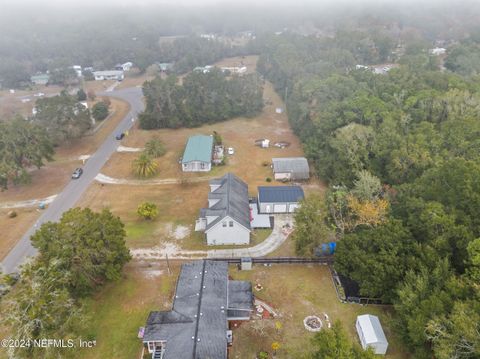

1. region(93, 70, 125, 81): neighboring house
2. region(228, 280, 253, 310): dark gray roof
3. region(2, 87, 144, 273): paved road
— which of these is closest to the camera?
region(228, 280, 253, 310): dark gray roof

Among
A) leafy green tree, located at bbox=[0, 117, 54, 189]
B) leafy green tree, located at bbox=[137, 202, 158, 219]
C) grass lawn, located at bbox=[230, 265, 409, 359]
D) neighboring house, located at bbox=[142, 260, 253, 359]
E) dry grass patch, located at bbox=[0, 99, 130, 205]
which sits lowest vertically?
dry grass patch, located at bbox=[0, 99, 130, 205]

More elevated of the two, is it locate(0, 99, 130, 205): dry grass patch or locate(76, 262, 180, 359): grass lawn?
locate(76, 262, 180, 359): grass lawn

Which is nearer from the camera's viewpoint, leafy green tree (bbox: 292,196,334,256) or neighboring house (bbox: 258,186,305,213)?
leafy green tree (bbox: 292,196,334,256)

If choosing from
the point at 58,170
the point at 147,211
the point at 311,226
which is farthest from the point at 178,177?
the point at 311,226

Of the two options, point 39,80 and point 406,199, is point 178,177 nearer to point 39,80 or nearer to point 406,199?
point 406,199

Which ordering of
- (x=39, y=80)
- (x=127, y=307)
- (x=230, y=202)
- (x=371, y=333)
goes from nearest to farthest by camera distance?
(x=371, y=333)
(x=127, y=307)
(x=230, y=202)
(x=39, y=80)

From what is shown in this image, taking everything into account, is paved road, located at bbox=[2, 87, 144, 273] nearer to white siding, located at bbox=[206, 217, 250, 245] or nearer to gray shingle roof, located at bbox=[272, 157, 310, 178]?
white siding, located at bbox=[206, 217, 250, 245]

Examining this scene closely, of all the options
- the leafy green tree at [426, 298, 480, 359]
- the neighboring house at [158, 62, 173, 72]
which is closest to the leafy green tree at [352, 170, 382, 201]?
the leafy green tree at [426, 298, 480, 359]
